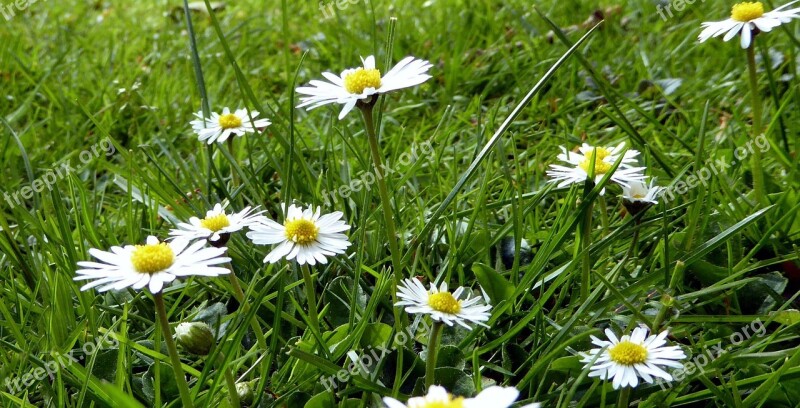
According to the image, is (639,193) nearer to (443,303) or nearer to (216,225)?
(443,303)

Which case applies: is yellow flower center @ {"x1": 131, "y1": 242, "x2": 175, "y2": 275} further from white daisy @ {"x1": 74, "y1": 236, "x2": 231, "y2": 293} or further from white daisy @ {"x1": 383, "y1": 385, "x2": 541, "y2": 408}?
white daisy @ {"x1": 383, "y1": 385, "x2": 541, "y2": 408}

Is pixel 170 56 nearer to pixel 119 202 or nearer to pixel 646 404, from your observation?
pixel 119 202

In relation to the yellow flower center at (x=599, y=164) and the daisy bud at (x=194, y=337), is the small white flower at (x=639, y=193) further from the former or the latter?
the daisy bud at (x=194, y=337)

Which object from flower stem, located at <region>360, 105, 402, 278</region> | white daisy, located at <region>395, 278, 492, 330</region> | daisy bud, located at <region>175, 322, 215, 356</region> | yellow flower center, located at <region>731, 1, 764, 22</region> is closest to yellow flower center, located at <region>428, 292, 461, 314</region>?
white daisy, located at <region>395, 278, 492, 330</region>

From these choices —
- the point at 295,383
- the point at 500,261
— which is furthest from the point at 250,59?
the point at 295,383

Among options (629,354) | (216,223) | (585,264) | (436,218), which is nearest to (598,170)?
(585,264)

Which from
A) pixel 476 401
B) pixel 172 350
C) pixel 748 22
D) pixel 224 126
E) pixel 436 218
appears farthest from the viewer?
pixel 224 126
